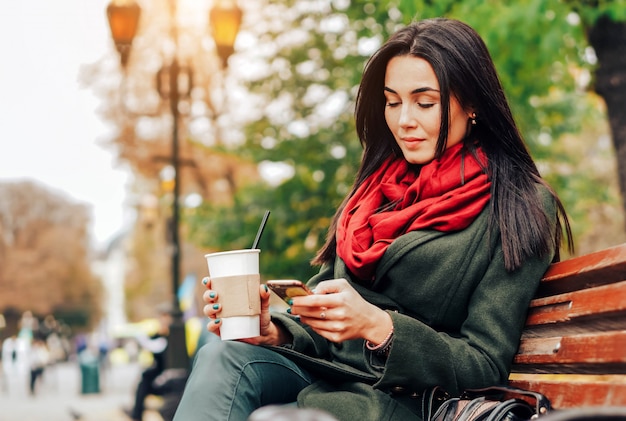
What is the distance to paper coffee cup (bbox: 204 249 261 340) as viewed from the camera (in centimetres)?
232

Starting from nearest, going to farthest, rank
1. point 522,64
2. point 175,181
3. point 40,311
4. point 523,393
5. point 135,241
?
point 523,393
point 522,64
point 175,181
point 135,241
point 40,311

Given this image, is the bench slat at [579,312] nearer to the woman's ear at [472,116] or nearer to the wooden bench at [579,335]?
the wooden bench at [579,335]

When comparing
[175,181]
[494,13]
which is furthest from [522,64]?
[175,181]

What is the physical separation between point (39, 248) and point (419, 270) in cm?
5784

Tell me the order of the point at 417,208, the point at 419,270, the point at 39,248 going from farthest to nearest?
the point at 39,248, the point at 417,208, the point at 419,270

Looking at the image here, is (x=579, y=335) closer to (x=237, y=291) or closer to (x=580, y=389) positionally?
(x=580, y=389)

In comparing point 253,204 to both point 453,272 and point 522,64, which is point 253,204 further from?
point 453,272

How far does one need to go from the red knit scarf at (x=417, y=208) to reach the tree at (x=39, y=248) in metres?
56.1

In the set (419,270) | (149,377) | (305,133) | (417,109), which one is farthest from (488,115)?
(149,377)

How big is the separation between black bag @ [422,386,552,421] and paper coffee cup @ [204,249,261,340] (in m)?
0.53

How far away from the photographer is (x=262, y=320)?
270 centimetres

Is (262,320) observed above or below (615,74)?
below

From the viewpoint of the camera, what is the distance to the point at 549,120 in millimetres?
12164

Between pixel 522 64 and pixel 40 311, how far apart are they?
5636 centimetres
